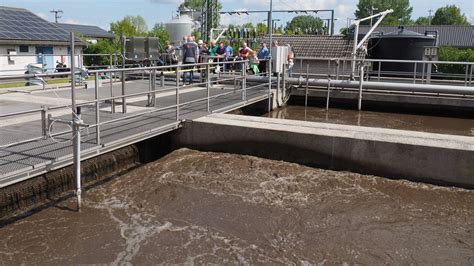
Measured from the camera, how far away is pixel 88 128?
8047 mm

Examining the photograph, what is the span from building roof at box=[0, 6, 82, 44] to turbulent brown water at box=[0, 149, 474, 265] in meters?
24.4

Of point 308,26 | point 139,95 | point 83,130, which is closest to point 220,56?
point 139,95

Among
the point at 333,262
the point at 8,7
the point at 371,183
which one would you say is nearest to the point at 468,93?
the point at 371,183

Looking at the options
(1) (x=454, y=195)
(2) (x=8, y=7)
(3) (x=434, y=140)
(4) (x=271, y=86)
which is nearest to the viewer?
(1) (x=454, y=195)

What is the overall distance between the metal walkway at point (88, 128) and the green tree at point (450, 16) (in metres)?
103

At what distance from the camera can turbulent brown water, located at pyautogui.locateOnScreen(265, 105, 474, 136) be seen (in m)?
11.8

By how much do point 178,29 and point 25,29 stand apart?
12439 millimetres

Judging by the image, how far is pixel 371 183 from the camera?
7.80 metres

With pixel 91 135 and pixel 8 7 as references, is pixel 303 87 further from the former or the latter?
pixel 8 7

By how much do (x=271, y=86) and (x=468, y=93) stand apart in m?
5.43

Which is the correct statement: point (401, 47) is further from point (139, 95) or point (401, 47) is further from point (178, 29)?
point (139, 95)

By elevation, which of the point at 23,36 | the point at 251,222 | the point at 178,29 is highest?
the point at 178,29

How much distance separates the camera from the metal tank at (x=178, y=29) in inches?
927

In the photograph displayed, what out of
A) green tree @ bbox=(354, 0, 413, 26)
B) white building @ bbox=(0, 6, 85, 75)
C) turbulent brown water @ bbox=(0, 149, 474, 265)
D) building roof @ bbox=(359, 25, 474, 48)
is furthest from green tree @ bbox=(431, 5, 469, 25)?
turbulent brown water @ bbox=(0, 149, 474, 265)
